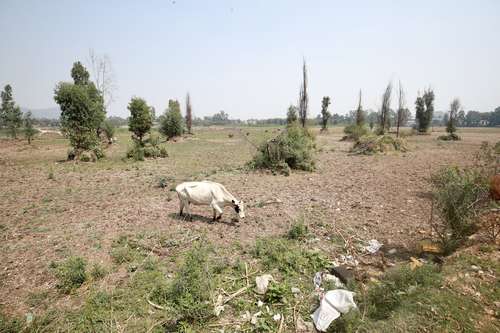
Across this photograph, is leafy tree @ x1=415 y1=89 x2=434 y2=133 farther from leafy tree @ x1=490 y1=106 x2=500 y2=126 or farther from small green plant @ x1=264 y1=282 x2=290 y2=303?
leafy tree @ x1=490 y1=106 x2=500 y2=126

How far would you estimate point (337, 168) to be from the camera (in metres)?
15.6

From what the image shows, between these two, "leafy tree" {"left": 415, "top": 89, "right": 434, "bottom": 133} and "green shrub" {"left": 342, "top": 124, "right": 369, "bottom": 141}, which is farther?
"leafy tree" {"left": 415, "top": 89, "right": 434, "bottom": 133}

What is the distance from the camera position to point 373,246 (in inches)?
229

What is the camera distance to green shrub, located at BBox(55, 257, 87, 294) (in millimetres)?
4473

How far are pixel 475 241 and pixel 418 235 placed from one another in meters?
Result: 1.31

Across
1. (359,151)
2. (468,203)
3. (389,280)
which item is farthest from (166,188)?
(359,151)

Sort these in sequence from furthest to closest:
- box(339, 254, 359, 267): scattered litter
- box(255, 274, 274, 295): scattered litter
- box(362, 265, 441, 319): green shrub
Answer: box(339, 254, 359, 267): scattered litter, box(255, 274, 274, 295): scattered litter, box(362, 265, 441, 319): green shrub

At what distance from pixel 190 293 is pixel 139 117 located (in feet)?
69.3

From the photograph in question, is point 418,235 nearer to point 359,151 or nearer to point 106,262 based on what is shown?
point 106,262

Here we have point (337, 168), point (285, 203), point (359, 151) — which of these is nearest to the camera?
point (285, 203)

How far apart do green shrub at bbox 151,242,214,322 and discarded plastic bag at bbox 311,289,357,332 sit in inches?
62.2

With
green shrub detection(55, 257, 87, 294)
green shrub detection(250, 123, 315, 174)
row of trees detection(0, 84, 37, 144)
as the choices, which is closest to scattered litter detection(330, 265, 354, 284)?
green shrub detection(55, 257, 87, 294)

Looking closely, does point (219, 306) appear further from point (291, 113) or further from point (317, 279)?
point (291, 113)

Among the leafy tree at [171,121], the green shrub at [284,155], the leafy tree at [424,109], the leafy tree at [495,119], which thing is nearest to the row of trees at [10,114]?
the leafy tree at [171,121]
